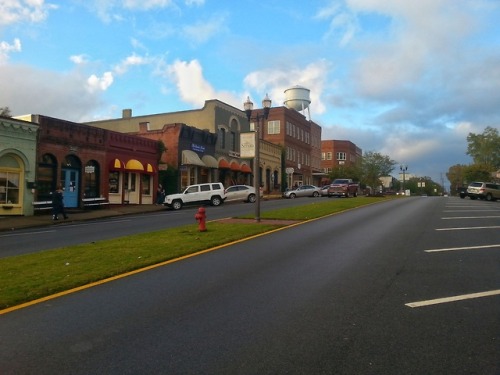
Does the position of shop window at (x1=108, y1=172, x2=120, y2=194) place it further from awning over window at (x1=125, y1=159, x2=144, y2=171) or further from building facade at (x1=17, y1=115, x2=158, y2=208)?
awning over window at (x1=125, y1=159, x2=144, y2=171)

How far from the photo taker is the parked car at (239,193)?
115 feet

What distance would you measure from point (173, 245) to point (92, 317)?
18.9 feet

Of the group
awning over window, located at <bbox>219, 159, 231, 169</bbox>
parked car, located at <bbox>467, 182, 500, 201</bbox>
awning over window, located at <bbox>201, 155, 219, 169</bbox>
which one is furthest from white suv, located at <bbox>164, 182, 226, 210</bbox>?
parked car, located at <bbox>467, 182, 500, 201</bbox>

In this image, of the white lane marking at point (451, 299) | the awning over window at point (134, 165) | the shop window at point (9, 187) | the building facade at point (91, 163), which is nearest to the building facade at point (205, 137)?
the building facade at point (91, 163)

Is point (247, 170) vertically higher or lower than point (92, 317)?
higher

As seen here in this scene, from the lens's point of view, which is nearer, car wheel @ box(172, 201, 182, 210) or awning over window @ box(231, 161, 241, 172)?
car wheel @ box(172, 201, 182, 210)

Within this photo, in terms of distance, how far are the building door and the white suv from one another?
5.65 m

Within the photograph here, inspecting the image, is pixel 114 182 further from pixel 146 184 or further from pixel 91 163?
pixel 146 184

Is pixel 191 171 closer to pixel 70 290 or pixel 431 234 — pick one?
pixel 431 234

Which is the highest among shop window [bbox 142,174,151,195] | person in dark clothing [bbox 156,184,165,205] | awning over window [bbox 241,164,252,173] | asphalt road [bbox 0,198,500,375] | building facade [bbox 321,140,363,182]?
building facade [bbox 321,140,363,182]

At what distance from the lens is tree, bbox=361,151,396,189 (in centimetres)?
6538

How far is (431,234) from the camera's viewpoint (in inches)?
513

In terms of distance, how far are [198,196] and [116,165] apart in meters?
5.84

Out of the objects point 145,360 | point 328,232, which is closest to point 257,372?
point 145,360
